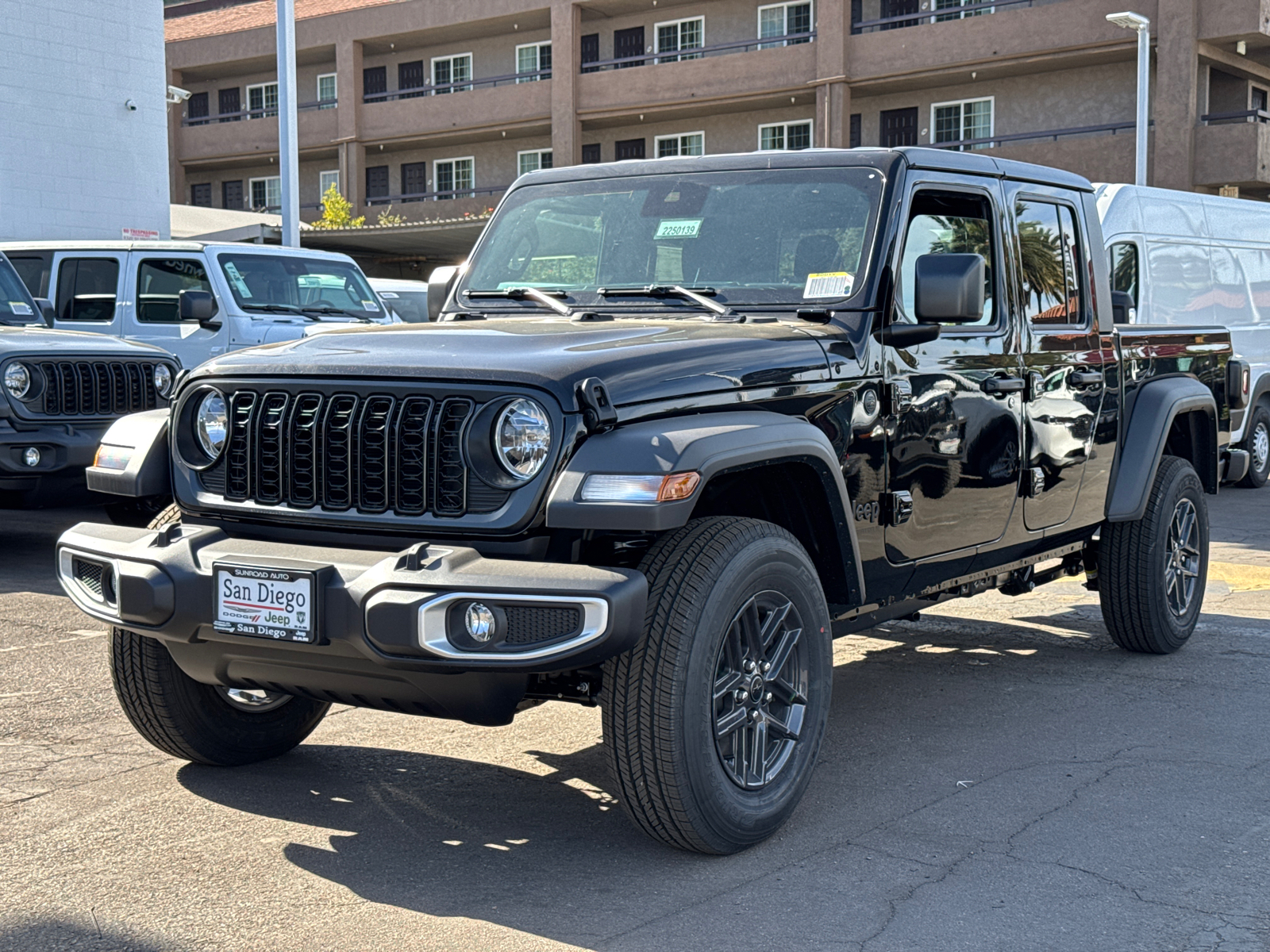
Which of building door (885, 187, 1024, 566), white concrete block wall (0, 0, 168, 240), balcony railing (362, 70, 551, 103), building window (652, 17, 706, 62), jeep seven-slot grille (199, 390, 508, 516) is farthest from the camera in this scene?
balcony railing (362, 70, 551, 103)

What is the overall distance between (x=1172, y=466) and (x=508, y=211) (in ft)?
10.8

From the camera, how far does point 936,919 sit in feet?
11.9

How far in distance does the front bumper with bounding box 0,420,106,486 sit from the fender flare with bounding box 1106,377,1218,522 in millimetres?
5559

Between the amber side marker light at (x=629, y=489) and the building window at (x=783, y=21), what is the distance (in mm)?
33824

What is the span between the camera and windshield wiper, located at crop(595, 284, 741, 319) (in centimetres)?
477

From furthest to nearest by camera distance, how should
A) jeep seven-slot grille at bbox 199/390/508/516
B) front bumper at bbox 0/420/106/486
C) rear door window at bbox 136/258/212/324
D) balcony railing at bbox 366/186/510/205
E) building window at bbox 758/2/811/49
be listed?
balcony railing at bbox 366/186/510/205 < building window at bbox 758/2/811/49 < rear door window at bbox 136/258/212/324 < front bumper at bbox 0/420/106/486 < jeep seven-slot grille at bbox 199/390/508/516

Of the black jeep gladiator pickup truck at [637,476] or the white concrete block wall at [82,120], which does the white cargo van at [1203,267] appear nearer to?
the black jeep gladiator pickup truck at [637,476]

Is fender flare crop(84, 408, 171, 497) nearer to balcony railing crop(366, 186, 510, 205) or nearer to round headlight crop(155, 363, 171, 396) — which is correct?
round headlight crop(155, 363, 171, 396)

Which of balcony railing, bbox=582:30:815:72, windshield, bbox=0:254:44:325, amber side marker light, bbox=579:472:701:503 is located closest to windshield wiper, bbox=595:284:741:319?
amber side marker light, bbox=579:472:701:503

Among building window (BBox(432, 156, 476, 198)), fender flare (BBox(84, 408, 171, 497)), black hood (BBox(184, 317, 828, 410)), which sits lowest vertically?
fender flare (BBox(84, 408, 171, 497))

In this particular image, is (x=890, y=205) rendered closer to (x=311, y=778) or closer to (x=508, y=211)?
(x=508, y=211)

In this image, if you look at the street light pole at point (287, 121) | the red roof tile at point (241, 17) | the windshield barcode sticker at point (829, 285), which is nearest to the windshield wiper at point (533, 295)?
the windshield barcode sticker at point (829, 285)

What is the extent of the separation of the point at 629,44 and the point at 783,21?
180 inches

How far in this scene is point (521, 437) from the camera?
12.4ft
